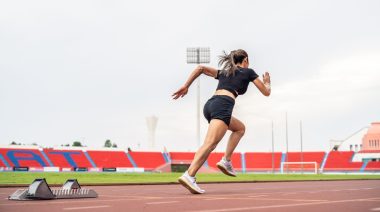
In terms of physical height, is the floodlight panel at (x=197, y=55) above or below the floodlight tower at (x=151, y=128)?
above

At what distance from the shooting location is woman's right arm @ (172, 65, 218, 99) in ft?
24.9

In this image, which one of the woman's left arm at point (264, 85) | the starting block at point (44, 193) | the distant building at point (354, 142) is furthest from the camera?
the distant building at point (354, 142)

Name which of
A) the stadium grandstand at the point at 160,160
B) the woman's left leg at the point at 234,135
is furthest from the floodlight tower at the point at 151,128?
the woman's left leg at the point at 234,135

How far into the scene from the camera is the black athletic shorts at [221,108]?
7.54 meters

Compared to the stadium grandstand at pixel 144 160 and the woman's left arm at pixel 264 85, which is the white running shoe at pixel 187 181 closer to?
the woman's left arm at pixel 264 85

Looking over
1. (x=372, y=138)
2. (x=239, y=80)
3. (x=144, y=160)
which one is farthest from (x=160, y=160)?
(x=239, y=80)

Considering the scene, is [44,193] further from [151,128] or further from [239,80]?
A: [151,128]

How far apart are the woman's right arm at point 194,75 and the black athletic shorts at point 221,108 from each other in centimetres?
44

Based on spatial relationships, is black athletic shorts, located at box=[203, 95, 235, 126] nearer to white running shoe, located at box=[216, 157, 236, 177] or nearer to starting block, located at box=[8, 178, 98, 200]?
white running shoe, located at box=[216, 157, 236, 177]

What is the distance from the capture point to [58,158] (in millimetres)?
63312

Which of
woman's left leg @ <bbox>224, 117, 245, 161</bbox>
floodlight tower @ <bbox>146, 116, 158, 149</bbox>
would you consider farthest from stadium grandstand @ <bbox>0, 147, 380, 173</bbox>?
woman's left leg @ <bbox>224, 117, 245, 161</bbox>

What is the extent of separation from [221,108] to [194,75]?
2.34 feet

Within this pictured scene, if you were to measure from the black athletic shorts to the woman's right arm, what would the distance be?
444 mm

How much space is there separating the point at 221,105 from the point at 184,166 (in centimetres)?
5649
